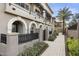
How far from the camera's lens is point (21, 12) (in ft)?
14.4

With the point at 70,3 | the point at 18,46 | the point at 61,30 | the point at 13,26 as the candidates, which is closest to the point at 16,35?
the point at 18,46

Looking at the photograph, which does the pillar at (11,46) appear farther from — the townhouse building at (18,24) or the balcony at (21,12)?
the balcony at (21,12)

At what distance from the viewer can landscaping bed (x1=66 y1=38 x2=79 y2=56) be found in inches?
128

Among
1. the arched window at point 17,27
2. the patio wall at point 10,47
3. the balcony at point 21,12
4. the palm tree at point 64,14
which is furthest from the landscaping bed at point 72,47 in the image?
the balcony at point 21,12

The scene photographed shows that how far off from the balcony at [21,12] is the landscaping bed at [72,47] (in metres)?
1.56

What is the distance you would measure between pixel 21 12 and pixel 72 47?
6.14ft

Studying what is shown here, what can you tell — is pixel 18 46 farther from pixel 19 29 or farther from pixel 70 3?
pixel 70 3

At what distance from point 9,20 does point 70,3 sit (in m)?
1.63

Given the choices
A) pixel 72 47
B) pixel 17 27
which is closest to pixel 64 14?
pixel 72 47

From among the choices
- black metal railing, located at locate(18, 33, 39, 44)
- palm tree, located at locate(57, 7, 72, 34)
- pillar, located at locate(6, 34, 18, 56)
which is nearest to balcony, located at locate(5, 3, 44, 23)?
black metal railing, located at locate(18, 33, 39, 44)

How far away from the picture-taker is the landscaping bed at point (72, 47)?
3.24 m

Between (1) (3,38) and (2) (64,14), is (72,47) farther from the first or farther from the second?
(1) (3,38)

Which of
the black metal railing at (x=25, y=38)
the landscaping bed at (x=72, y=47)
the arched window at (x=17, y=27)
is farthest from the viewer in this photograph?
the arched window at (x=17, y=27)

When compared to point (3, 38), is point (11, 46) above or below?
below
